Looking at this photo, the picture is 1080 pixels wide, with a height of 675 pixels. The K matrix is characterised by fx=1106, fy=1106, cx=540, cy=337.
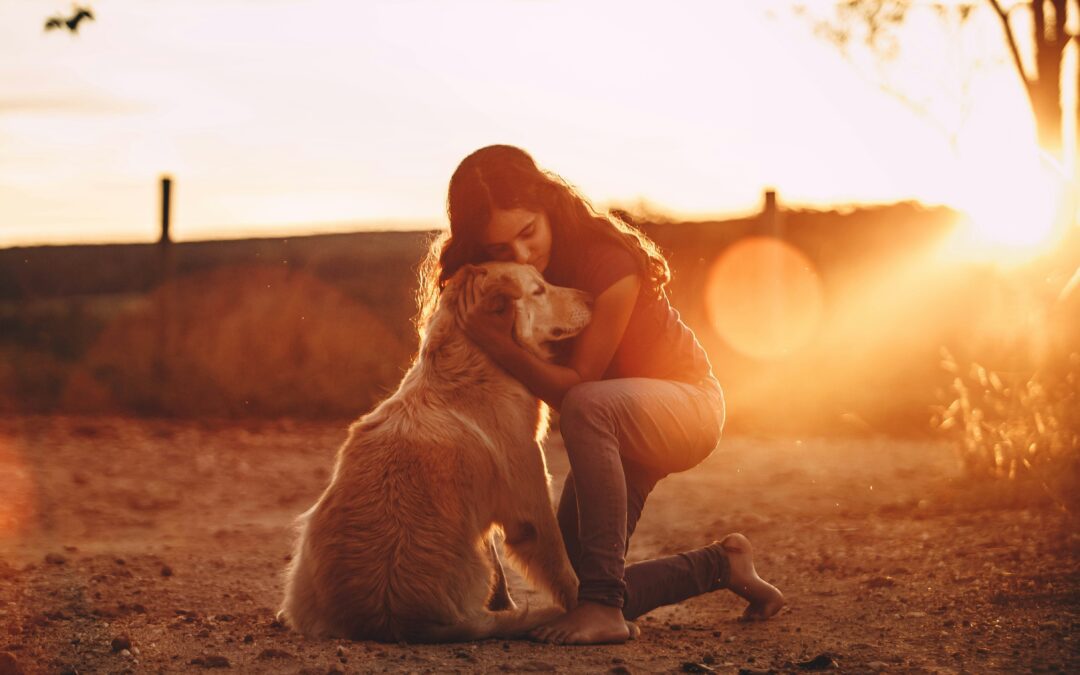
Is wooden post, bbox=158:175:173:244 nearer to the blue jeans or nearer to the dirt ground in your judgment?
the dirt ground

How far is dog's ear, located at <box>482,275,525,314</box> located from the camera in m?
3.89

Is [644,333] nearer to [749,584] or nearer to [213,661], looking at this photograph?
[749,584]

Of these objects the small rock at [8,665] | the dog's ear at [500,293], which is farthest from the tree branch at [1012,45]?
the small rock at [8,665]

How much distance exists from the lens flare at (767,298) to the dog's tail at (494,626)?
776cm

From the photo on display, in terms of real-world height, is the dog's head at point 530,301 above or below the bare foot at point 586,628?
above

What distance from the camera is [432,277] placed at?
443 cm

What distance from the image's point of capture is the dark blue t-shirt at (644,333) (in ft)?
13.6

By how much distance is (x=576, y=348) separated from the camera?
4.04 meters


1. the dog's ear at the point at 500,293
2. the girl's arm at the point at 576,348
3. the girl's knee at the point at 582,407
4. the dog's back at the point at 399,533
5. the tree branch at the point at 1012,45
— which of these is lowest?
the dog's back at the point at 399,533

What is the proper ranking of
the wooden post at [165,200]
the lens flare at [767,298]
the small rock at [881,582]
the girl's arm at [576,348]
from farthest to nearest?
the wooden post at [165,200]
the lens flare at [767,298]
the small rock at [881,582]
the girl's arm at [576,348]

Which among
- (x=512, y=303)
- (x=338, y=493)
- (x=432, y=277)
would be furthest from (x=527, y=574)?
(x=432, y=277)

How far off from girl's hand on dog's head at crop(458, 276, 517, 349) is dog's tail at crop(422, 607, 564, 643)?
2.95 ft

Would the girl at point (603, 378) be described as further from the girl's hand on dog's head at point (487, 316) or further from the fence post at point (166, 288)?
the fence post at point (166, 288)

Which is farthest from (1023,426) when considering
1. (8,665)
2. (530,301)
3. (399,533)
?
(8,665)
